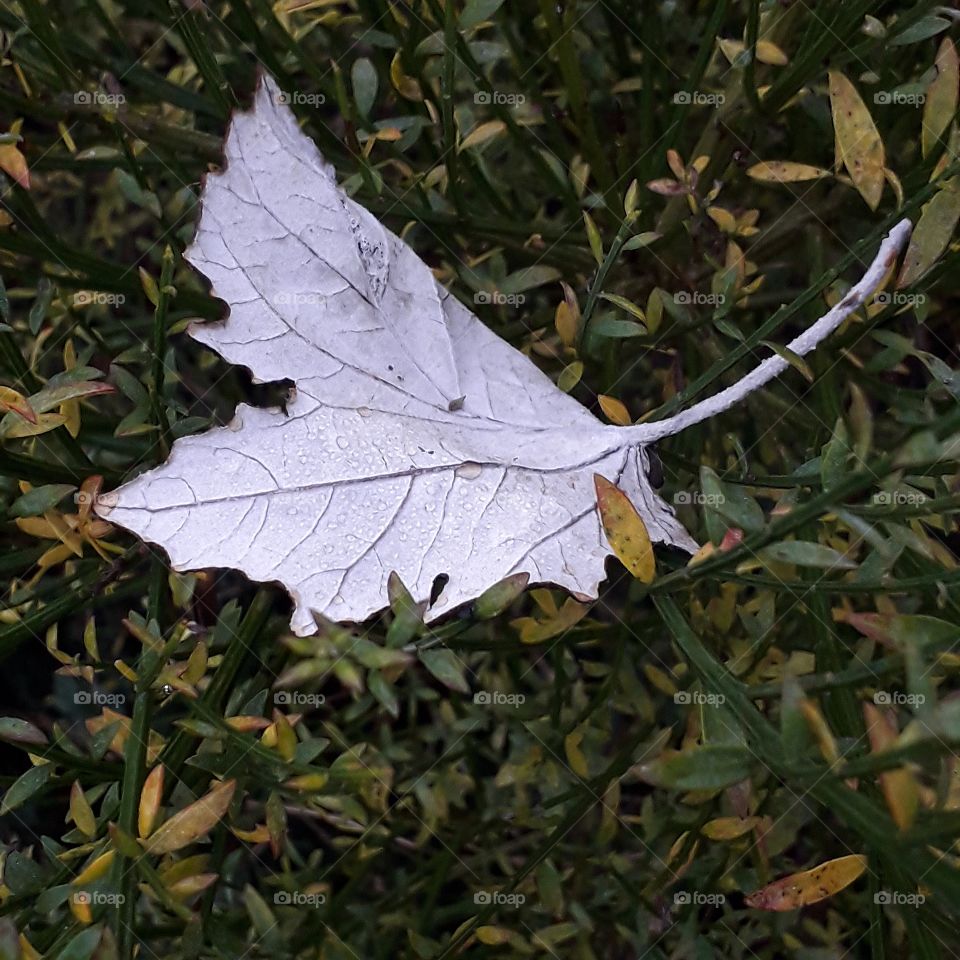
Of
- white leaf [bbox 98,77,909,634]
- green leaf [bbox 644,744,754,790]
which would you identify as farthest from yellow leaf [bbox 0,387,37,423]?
green leaf [bbox 644,744,754,790]

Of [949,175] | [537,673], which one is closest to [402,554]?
[949,175]

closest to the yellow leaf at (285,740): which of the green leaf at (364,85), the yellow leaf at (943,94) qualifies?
the green leaf at (364,85)

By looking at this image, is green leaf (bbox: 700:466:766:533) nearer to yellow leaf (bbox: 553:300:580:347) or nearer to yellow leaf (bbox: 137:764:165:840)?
yellow leaf (bbox: 553:300:580:347)

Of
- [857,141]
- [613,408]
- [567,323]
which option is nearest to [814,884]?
[613,408]

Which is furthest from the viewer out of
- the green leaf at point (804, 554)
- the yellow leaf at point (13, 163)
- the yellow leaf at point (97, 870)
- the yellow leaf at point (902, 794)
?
the yellow leaf at point (13, 163)

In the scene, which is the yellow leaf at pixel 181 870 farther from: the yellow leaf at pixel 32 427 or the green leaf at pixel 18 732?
the yellow leaf at pixel 32 427

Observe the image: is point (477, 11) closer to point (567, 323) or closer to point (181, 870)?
point (567, 323)

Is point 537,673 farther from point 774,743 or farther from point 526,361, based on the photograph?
point 774,743

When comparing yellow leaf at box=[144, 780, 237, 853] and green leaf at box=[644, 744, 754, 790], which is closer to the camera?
green leaf at box=[644, 744, 754, 790]
